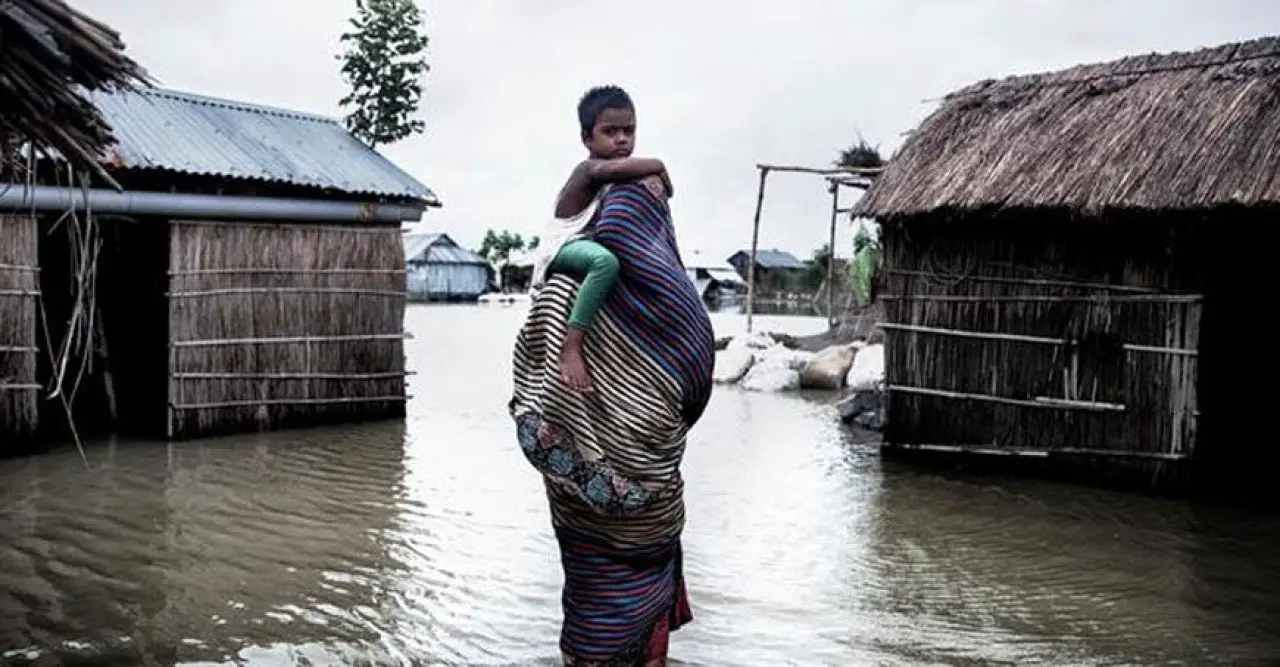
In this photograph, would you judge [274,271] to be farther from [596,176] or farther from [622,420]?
[622,420]

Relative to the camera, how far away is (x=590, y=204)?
10.9 feet

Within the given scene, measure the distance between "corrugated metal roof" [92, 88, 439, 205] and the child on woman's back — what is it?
713 cm

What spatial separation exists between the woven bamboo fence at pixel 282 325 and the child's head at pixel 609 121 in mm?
7673

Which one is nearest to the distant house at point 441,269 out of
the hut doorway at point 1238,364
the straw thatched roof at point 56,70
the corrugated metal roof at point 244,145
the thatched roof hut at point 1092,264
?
the corrugated metal roof at point 244,145

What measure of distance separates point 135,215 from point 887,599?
7.37 m

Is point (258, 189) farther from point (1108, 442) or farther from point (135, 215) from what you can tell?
point (1108, 442)

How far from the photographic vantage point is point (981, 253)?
9.06 m

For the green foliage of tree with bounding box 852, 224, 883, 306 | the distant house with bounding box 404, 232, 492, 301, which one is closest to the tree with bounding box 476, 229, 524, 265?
the distant house with bounding box 404, 232, 492, 301

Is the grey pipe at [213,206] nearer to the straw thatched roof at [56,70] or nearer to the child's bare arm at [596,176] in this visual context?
the straw thatched roof at [56,70]

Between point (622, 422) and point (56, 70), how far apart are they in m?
1.95

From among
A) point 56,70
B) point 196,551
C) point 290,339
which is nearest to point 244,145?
point 290,339

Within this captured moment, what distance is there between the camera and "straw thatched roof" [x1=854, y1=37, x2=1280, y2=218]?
301 inches

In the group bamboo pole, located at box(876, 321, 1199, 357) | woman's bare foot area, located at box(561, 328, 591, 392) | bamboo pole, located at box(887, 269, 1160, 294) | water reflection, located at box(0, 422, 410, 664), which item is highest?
bamboo pole, located at box(887, 269, 1160, 294)

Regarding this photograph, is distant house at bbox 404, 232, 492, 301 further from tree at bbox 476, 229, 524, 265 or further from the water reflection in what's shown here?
the water reflection
